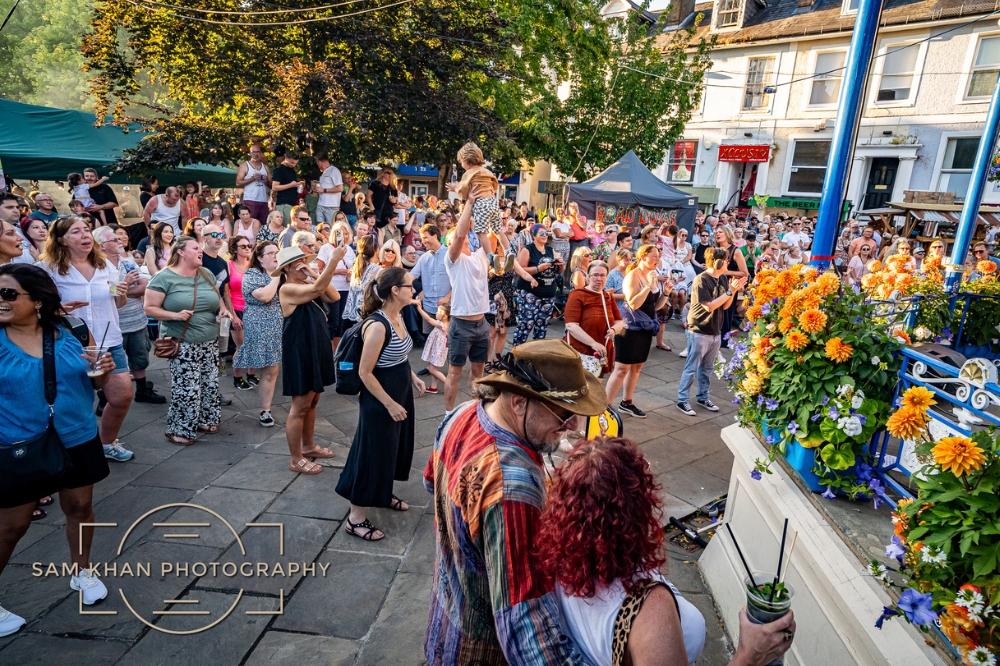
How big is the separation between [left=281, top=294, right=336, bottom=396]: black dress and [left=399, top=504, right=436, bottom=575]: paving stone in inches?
54.5

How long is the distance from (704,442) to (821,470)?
315cm

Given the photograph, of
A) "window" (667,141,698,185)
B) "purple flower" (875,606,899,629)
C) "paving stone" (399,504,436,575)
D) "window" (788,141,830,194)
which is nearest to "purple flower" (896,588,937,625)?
"purple flower" (875,606,899,629)

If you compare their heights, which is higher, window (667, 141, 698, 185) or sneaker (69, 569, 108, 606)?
window (667, 141, 698, 185)

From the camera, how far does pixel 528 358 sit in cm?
188

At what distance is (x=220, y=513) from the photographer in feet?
13.4

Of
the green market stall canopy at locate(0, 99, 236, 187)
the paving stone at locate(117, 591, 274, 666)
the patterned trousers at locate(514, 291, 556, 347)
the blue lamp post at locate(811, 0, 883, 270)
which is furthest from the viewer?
the green market stall canopy at locate(0, 99, 236, 187)

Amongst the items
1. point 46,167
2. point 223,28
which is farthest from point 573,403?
point 46,167

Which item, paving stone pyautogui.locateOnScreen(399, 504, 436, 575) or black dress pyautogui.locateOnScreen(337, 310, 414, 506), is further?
black dress pyautogui.locateOnScreen(337, 310, 414, 506)

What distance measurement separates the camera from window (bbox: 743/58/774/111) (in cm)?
2302

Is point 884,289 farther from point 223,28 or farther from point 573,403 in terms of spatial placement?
point 223,28

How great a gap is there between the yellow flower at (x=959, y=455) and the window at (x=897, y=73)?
24.5 metres

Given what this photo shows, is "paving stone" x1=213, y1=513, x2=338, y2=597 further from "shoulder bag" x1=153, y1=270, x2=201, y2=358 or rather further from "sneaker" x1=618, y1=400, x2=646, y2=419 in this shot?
"sneaker" x1=618, y1=400, x2=646, y2=419

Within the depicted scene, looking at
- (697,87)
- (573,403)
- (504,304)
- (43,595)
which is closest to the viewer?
(573,403)

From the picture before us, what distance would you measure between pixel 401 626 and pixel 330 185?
362 inches
